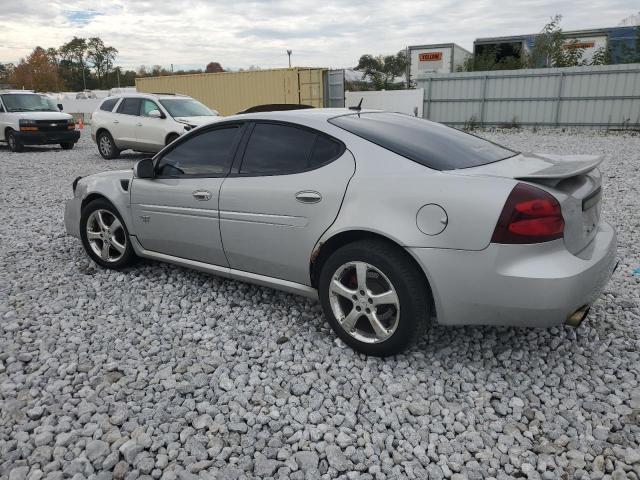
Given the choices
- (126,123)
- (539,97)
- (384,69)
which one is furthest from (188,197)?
(384,69)

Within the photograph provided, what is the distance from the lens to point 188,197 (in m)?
3.89

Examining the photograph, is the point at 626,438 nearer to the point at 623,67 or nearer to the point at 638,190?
Result: the point at 638,190

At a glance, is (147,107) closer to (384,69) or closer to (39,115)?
(39,115)

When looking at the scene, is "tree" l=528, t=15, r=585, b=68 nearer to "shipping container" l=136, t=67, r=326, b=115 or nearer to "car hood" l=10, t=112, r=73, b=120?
"shipping container" l=136, t=67, r=326, b=115

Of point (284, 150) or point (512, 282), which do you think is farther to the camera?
point (284, 150)

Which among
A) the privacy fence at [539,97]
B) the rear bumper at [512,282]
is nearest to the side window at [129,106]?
the rear bumper at [512,282]

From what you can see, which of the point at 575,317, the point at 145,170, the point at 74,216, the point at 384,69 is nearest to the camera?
the point at 575,317

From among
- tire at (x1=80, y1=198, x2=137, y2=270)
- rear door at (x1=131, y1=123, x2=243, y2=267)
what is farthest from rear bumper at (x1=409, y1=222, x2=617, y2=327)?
tire at (x1=80, y1=198, x2=137, y2=270)

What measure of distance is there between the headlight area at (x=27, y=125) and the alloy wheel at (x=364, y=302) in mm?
15283

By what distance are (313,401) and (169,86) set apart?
22888mm

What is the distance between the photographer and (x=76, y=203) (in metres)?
4.88

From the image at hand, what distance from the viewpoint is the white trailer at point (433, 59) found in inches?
1046

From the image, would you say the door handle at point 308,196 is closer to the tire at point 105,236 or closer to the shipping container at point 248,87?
the tire at point 105,236

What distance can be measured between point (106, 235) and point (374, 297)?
9.35ft
